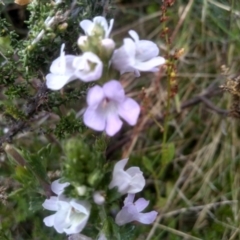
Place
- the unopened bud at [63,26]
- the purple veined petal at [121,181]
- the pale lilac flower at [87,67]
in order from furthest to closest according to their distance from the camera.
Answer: the unopened bud at [63,26], the purple veined petal at [121,181], the pale lilac flower at [87,67]

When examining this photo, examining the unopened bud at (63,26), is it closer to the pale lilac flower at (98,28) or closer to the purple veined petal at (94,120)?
the pale lilac flower at (98,28)

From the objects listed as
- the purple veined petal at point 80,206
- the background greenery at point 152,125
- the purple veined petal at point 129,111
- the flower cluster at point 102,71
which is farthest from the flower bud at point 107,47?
the purple veined petal at point 80,206

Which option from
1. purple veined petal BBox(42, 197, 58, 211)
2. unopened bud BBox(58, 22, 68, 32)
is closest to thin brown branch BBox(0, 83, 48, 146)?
unopened bud BBox(58, 22, 68, 32)

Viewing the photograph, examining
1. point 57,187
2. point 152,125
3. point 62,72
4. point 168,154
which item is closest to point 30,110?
point 57,187

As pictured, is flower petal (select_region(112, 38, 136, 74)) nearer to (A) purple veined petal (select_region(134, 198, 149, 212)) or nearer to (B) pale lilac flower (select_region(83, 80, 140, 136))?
(B) pale lilac flower (select_region(83, 80, 140, 136))

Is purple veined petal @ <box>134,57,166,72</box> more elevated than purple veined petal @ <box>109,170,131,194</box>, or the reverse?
purple veined petal @ <box>134,57,166,72</box>

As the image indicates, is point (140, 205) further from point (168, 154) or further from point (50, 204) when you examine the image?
point (168, 154)
